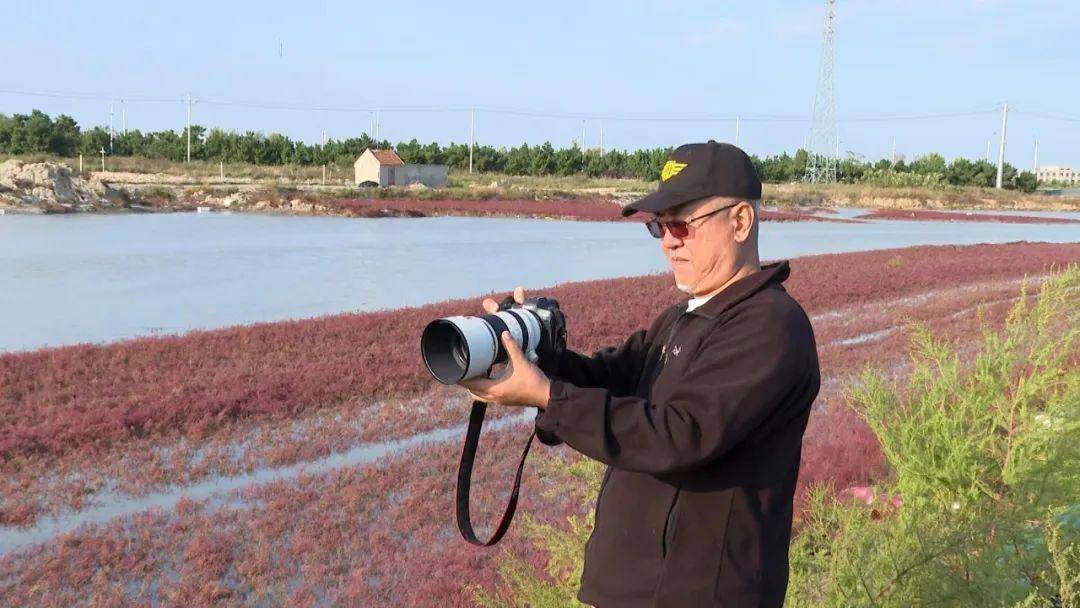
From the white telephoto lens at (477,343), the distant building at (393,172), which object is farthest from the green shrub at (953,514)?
the distant building at (393,172)

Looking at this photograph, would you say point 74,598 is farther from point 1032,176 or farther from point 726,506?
point 1032,176

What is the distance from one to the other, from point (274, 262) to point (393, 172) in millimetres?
39335

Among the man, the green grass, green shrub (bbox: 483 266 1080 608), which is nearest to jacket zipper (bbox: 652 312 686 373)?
the man

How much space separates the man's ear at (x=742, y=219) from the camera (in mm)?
2010

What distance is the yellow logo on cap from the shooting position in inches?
79.9

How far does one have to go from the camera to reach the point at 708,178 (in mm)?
1986

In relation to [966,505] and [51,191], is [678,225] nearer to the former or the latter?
[966,505]

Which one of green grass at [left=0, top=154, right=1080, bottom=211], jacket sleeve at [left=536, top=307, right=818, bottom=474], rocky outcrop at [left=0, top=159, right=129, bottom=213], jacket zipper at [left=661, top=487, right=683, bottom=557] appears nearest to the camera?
jacket sleeve at [left=536, top=307, right=818, bottom=474]

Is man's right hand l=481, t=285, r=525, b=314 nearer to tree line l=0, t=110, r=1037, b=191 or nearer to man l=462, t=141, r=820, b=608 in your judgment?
man l=462, t=141, r=820, b=608

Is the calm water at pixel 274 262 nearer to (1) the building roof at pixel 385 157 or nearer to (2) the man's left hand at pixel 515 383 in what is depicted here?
(2) the man's left hand at pixel 515 383

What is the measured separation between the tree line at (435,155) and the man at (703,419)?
202ft

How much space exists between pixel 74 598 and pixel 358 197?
129 feet

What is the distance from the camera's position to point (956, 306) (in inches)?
583

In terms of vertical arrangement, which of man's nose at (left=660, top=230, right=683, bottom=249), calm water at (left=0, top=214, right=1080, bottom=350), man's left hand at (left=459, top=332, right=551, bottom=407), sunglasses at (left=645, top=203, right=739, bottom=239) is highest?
sunglasses at (left=645, top=203, right=739, bottom=239)
